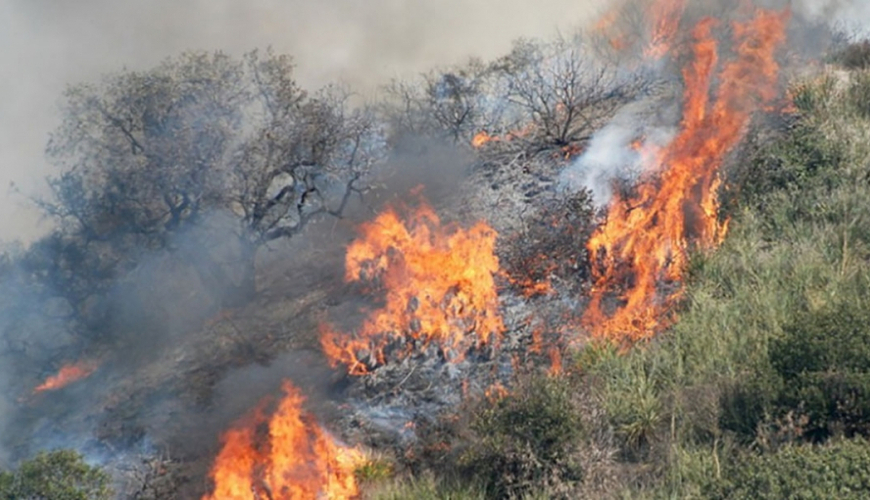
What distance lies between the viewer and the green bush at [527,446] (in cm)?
968

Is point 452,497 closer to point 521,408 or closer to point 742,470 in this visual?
point 521,408

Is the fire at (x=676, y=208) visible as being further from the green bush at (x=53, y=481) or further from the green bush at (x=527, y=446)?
the green bush at (x=53, y=481)

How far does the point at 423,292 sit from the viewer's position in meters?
14.0

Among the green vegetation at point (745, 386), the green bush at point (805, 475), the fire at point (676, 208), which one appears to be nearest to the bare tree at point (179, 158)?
the fire at point (676, 208)

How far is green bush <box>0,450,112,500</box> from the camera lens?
9.23m

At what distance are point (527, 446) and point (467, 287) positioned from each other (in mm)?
4635

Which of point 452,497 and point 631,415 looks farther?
point 631,415

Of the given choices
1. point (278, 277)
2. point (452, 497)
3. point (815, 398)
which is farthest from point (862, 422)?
point (278, 277)

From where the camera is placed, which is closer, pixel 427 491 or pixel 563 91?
pixel 427 491

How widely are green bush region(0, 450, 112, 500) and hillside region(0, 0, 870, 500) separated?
26 mm

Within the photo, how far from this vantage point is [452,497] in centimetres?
973

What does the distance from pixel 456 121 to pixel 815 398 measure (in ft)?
44.0

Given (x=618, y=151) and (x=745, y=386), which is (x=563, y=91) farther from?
(x=745, y=386)

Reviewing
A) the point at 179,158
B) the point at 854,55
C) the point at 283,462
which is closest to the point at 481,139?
the point at 179,158
